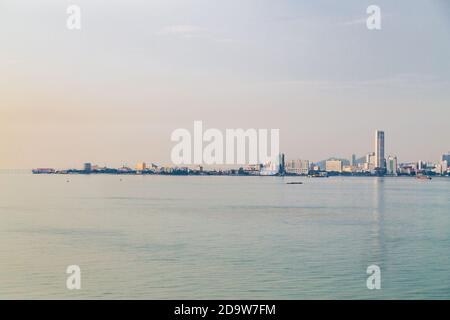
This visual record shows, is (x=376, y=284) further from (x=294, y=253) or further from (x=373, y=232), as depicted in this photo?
(x=373, y=232)

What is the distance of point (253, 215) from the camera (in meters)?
18.1

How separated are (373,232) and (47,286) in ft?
27.1

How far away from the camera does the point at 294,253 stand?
34.7ft

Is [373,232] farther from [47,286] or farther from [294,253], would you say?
[47,286]

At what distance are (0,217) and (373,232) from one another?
10132mm

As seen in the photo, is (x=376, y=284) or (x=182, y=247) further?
(x=182, y=247)

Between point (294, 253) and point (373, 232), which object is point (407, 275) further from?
point (373, 232)

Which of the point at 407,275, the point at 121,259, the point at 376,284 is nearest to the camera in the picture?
the point at 376,284

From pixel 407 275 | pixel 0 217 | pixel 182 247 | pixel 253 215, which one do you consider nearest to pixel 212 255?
pixel 182 247

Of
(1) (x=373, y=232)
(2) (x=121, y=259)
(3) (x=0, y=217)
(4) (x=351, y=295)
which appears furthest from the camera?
(3) (x=0, y=217)
